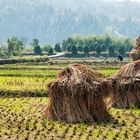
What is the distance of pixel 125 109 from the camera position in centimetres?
2170

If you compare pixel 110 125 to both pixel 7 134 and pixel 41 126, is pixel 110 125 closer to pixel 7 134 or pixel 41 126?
pixel 41 126

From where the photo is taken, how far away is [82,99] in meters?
18.8

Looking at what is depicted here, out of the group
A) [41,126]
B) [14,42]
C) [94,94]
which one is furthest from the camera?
[14,42]

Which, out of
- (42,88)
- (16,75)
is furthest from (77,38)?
(42,88)

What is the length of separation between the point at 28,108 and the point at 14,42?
89.8m

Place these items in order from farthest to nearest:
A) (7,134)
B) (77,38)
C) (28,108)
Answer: (77,38) < (28,108) < (7,134)

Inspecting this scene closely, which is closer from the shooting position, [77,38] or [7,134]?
[7,134]

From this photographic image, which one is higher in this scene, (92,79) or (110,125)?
(92,79)

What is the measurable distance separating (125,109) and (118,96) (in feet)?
2.86

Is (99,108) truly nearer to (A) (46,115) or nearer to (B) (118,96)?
(A) (46,115)

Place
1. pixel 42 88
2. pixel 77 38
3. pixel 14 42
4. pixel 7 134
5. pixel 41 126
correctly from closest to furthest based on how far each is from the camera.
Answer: pixel 7 134 → pixel 41 126 → pixel 42 88 → pixel 14 42 → pixel 77 38

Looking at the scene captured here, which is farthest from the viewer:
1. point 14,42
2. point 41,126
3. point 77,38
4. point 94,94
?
point 77,38

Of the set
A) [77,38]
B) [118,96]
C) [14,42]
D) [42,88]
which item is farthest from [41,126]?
[77,38]

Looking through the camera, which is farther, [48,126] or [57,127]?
[48,126]
